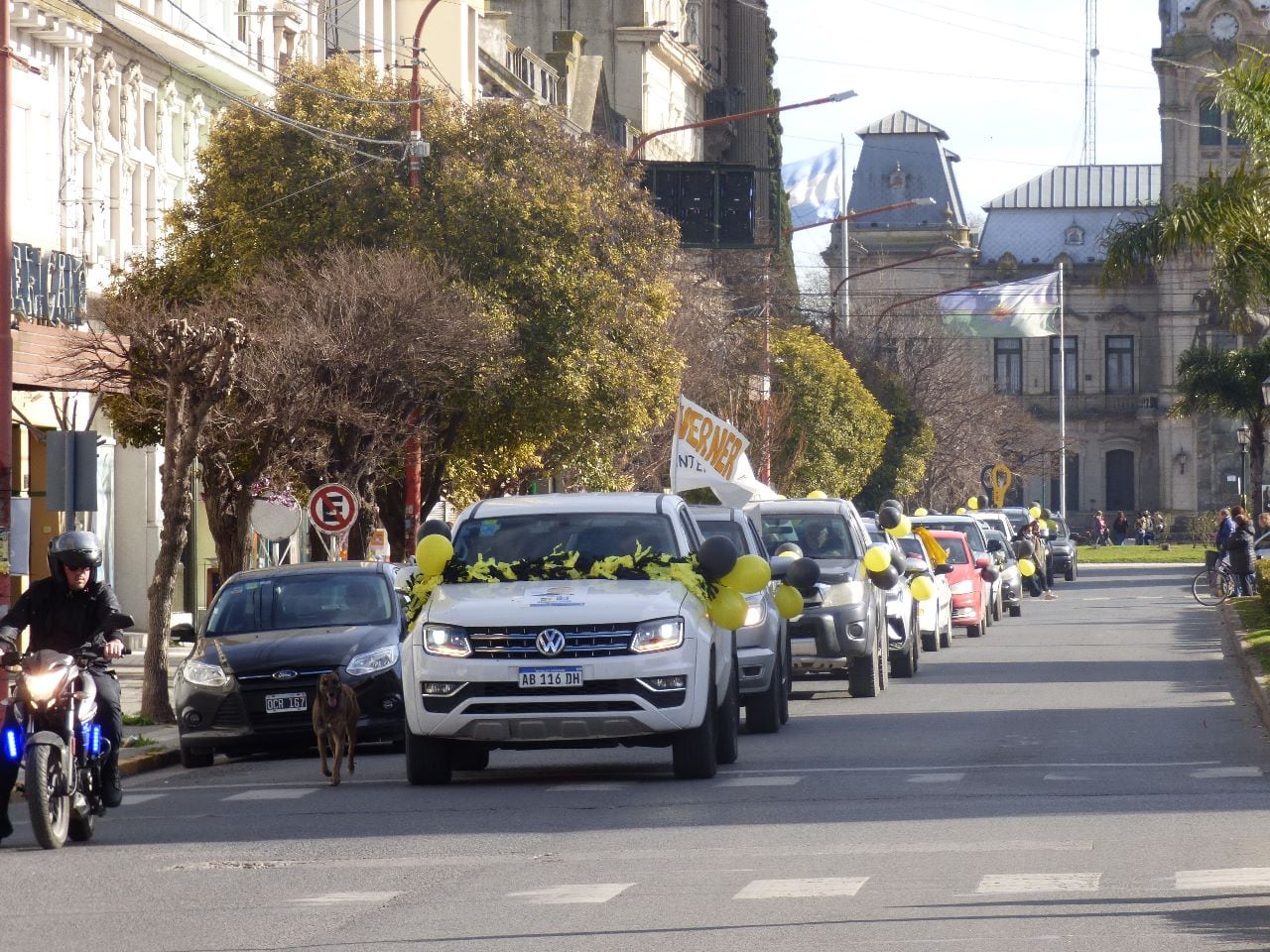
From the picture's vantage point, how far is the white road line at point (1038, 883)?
11031 mm

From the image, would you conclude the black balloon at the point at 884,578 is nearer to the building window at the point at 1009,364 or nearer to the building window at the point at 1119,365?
the building window at the point at 1009,364

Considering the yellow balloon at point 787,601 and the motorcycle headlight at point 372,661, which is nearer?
the motorcycle headlight at point 372,661

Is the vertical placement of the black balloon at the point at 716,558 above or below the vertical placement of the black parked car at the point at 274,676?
above

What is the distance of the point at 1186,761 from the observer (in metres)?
17.5

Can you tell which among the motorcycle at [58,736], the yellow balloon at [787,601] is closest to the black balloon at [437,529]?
the motorcycle at [58,736]

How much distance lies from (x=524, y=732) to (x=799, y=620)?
944 cm

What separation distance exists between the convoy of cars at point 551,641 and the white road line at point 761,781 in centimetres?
19

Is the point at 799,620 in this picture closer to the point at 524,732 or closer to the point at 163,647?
the point at 163,647

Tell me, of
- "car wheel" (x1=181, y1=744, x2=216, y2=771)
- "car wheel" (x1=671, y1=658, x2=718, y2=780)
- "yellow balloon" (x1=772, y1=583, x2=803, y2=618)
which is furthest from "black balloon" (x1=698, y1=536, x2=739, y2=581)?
"car wheel" (x1=181, y1=744, x2=216, y2=771)

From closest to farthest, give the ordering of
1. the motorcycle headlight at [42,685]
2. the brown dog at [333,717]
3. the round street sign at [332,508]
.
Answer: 1. the motorcycle headlight at [42,685]
2. the brown dog at [333,717]
3. the round street sign at [332,508]

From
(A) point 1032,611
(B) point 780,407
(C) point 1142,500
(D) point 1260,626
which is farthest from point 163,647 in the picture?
(C) point 1142,500

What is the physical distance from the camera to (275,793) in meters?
16.6

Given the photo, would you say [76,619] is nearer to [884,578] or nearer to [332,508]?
[884,578]

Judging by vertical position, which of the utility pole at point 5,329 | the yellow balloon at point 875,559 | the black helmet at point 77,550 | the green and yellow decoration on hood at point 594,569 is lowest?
the yellow balloon at point 875,559
